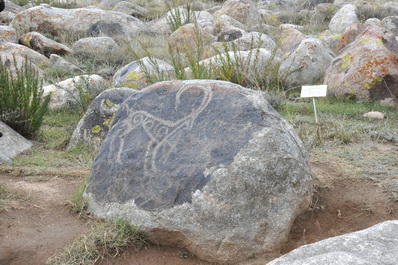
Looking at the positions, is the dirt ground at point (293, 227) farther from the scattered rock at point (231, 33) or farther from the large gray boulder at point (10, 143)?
the scattered rock at point (231, 33)

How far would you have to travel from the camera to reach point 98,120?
5520mm

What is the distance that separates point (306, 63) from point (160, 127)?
4.98m

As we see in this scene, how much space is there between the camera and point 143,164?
3.47 metres

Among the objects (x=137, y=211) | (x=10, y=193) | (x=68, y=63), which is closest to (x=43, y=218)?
(x=10, y=193)

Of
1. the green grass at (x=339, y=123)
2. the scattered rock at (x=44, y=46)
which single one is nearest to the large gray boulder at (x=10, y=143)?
the green grass at (x=339, y=123)

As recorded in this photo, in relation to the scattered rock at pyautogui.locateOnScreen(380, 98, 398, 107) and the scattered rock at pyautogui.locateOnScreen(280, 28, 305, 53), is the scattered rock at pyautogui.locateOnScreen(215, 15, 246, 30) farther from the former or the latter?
the scattered rock at pyautogui.locateOnScreen(380, 98, 398, 107)

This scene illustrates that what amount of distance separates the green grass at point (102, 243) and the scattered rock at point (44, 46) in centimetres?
793

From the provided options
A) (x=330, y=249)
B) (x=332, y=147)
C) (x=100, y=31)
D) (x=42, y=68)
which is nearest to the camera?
(x=330, y=249)

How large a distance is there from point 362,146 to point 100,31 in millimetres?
8358

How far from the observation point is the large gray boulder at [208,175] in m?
3.12

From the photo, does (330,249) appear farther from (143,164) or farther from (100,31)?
(100,31)

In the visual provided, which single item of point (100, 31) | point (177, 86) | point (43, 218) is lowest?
point (100, 31)

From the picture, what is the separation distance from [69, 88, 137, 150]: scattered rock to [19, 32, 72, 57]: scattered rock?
534 centimetres

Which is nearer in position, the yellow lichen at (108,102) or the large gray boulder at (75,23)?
the yellow lichen at (108,102)
